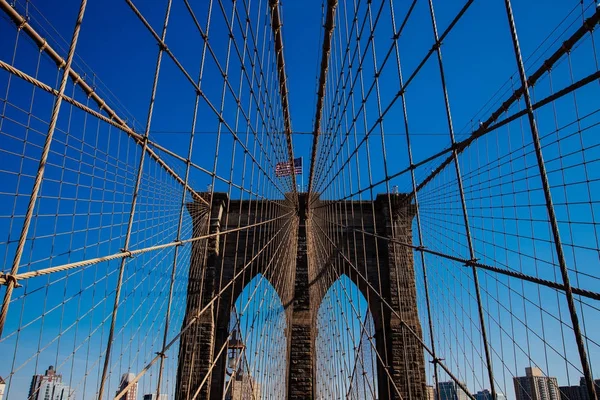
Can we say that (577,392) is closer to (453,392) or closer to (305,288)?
(305,288)

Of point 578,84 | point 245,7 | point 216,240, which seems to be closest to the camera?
point 578,84

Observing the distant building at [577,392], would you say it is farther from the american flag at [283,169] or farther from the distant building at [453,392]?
the american flag at [283,169]

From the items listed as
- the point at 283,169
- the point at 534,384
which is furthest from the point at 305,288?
the point at 534,384

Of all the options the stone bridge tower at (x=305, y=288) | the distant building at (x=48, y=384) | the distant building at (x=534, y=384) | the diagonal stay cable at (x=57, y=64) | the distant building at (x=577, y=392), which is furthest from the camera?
the stone bridge tower at (x=305, y=288)

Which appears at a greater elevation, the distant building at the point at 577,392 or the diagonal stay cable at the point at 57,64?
the diagonal stay cable at the point at 57,64

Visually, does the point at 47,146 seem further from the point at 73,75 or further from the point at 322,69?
the point at 322,69

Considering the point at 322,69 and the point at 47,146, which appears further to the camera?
the point at 322,69

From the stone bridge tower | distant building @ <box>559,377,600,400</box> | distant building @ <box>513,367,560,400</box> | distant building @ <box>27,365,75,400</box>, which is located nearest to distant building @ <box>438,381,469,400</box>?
distant building @ <box>513,367,560,400</box>

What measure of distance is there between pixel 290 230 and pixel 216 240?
90.0 inches

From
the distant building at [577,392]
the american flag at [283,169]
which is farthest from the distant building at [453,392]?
the american flag at [283,169]

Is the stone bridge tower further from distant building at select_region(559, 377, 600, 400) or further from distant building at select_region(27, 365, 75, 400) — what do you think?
distant building at select_region(559, 377, 600, 400)

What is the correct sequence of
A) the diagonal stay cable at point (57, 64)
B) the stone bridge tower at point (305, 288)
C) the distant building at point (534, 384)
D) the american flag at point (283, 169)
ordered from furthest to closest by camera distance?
the american flag at point (283, 169), the stone bridge tower at point (305, 288), the distant building at point (534, 384), the diagonal stay cable at point (57, 64)

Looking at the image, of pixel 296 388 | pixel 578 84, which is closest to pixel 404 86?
pixel 578 84

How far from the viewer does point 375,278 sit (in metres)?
13.0
